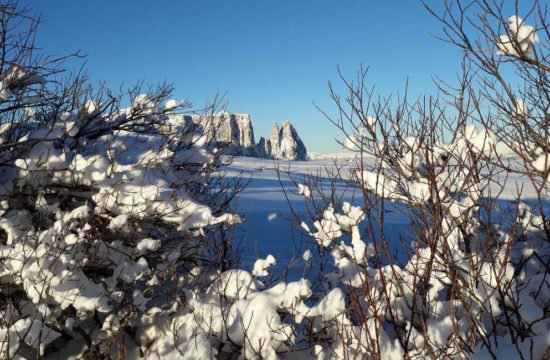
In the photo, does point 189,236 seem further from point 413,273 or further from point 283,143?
point 283,143

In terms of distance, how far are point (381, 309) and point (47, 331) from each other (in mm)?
3292

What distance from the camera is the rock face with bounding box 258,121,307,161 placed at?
81062 mm

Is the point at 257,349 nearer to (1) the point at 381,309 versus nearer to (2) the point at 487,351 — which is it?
(1) the point at 381,309

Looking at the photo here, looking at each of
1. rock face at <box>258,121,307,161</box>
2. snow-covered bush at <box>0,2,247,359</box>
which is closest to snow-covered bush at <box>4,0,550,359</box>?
snow-covered bush at <box>0,2,247,359</box>

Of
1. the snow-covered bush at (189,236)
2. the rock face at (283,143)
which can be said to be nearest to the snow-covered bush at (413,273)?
the snow-covered bush at (189,236)

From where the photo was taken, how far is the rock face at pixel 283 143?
266 feet

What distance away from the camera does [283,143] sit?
269 ft

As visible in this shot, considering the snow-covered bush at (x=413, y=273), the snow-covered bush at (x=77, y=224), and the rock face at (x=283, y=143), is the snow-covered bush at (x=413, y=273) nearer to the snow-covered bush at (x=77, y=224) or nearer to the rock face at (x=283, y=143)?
the snow-covered bush at (x=77, y=224)

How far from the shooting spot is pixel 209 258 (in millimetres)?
7270

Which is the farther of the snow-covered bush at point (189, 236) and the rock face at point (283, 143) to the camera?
the rock face at point (283, 143)

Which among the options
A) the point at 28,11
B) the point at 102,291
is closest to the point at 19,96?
the point at 28,11

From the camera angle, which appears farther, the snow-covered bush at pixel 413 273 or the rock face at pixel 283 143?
the rock face at pixel 283 143

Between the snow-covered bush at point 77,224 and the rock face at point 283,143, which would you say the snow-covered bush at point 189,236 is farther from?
the rock face at point 283,143

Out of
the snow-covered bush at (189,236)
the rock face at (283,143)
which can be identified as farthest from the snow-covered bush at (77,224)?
the rock face at (283,143)
